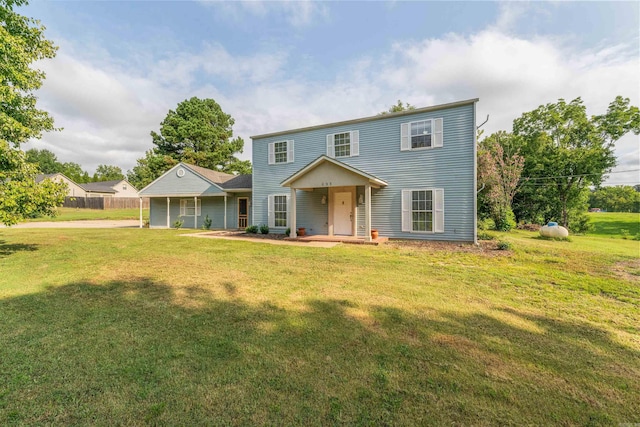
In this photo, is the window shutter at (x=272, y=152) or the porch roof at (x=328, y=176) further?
the window shutter at (x=272, y=152)

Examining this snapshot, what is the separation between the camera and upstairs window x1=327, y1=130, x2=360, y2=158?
1241 centimetres

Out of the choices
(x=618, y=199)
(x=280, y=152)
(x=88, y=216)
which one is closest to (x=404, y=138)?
(x=280, y=152)

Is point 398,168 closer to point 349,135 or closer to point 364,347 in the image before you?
point 349,135

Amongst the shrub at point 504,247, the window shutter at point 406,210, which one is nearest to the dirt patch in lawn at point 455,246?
the shrub at point 504,247

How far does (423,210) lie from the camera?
11.2 meters

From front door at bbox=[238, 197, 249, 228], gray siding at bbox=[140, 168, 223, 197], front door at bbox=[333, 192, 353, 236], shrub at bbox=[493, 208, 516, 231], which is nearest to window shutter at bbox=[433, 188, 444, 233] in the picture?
front door at bbox=[333, 192, 353, 236]

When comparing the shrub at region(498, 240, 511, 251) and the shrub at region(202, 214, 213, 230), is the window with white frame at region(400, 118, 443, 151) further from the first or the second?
the shrub at region(202, 214, 213, 230)

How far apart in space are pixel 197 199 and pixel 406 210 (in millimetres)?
14227

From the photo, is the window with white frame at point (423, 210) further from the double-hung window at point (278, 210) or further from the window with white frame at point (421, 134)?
the double-hung window at point (278, 210)

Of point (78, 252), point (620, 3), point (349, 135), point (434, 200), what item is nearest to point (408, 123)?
point (349, 135)

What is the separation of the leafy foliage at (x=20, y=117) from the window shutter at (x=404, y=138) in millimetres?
12208

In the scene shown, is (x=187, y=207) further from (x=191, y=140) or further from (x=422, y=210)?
(x=422, y=210)

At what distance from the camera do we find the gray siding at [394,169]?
10.5m

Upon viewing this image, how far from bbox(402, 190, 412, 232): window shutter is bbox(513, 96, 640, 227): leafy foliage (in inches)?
596
